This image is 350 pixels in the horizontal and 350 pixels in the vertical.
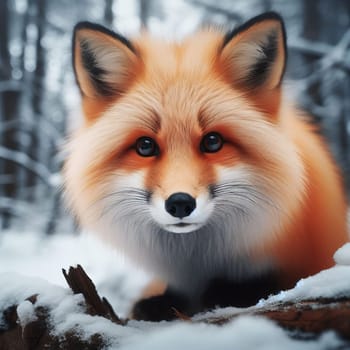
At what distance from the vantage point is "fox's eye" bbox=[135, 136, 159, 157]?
0.88 meters

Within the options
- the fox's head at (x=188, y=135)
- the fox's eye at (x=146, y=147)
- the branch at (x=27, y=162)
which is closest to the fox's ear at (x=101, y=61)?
the fox's head at (x=188, y=135)

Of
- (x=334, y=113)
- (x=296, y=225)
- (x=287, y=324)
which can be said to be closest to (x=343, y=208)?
(x=296, y=225)

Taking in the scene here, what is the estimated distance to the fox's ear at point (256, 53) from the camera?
3.05ft

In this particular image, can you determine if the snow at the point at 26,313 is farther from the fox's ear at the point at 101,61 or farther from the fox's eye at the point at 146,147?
the fox's ear at the point at 101,61

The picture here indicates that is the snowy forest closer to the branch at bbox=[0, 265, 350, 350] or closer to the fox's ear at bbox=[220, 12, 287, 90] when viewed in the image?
the fox's ear at bbox=[220, 12, 287, 90]

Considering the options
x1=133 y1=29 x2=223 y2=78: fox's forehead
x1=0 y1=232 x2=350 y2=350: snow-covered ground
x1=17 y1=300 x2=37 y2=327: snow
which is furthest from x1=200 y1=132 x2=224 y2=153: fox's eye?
x1=17 y1=300 x2=37 y2=327: snow

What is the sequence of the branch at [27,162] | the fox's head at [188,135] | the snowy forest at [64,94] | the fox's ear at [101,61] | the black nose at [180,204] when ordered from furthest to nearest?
the branch at [27,162] → the snowy forest at [64,94] → the fox's ear at [101,61] → the fox's head at [188,135] → the black nose at [180,204]

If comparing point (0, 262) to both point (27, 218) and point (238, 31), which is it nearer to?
point (27, 218)

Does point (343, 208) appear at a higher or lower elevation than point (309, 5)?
lower

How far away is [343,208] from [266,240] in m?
0.26

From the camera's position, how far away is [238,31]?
3.08 ft

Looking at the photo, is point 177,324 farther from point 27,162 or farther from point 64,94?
point 27,162

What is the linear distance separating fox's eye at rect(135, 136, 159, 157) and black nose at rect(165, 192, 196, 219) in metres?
0.14

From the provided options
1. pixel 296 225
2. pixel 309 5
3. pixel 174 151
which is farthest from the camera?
pixel 309 5
